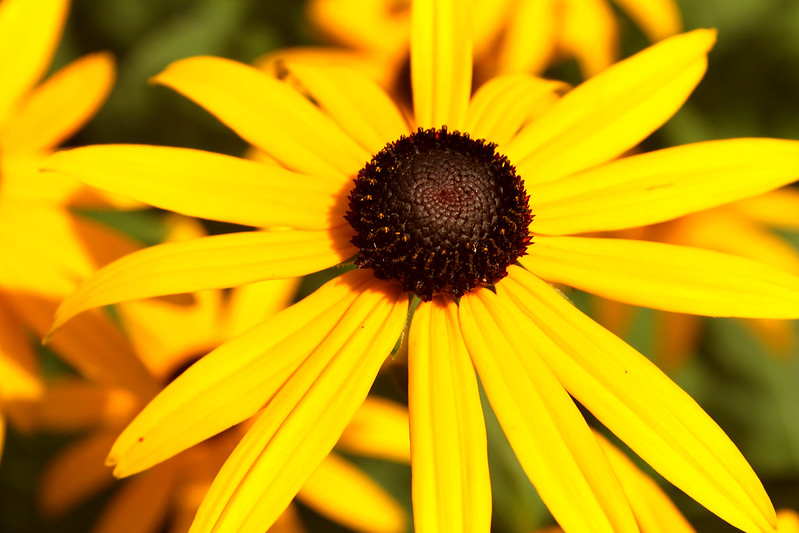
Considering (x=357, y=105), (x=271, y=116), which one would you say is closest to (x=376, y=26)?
(x=357, y=105)

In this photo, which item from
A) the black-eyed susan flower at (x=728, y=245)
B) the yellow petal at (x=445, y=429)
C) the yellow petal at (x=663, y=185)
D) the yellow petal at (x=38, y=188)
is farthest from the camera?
the black-eyed susan flower at (x=728, y=245)

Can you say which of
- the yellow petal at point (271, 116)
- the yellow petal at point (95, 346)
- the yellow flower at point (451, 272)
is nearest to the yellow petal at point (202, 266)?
the yellow flower at point (451, 272)

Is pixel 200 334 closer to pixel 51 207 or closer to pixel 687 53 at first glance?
pixel 51 207

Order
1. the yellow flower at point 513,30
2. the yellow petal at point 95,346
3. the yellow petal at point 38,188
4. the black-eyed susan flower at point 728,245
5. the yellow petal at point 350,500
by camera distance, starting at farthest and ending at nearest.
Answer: the yellow flower at point 513,30
the black-eyed susan flower at point 728,245
the yellow petal at point 350,500
the yellow petal at point 38,188
the yellow petal at point 95,346

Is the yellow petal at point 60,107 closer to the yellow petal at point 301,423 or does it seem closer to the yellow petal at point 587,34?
the yellow petal at point 301,423

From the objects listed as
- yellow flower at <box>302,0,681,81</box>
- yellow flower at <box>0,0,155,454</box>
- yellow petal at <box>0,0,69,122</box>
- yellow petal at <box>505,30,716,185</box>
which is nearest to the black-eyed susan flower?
yellow flower at <box>302,0,681,81</box>

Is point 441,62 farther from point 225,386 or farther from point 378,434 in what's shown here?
point 378,434
